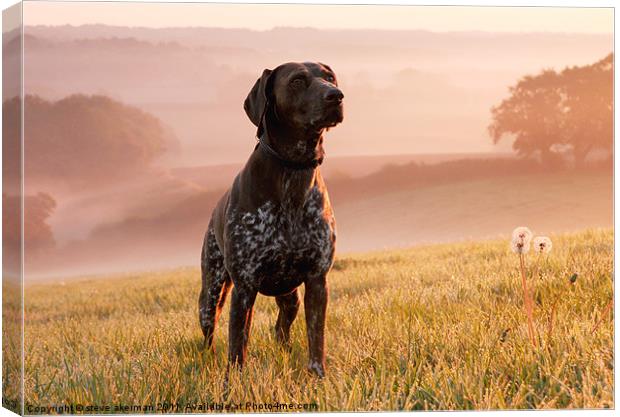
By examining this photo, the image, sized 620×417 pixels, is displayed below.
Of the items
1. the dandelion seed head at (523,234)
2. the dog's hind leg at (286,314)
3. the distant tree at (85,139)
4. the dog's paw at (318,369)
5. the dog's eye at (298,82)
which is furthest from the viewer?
the dandelion seed head at (523,234)

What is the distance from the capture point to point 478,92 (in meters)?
6.45

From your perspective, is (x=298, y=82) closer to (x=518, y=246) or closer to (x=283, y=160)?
(x=283, y=160)

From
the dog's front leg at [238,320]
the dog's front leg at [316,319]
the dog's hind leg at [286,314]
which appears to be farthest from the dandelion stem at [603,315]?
the dog's front leg at [238,320]

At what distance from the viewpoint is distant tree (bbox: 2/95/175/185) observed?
580 centimetres

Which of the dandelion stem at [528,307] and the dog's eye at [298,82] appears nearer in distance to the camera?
the dog's eye at [298,82]

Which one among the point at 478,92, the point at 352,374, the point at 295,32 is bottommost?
the point at 352,374

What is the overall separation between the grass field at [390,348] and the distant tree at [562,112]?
0.78 m

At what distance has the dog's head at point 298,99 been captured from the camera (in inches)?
199

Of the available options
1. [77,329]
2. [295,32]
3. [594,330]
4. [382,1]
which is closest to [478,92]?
[382,1]

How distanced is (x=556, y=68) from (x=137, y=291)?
449 cm

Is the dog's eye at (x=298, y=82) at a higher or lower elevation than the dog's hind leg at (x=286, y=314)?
higher

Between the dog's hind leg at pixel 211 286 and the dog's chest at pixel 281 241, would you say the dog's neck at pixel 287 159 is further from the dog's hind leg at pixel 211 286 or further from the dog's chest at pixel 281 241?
the dog's hind leg at pixel 211 286

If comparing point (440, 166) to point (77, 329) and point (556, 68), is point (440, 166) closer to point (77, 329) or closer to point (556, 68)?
point (556, 68)

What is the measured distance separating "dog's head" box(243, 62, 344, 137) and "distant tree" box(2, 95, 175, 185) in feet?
4.26
